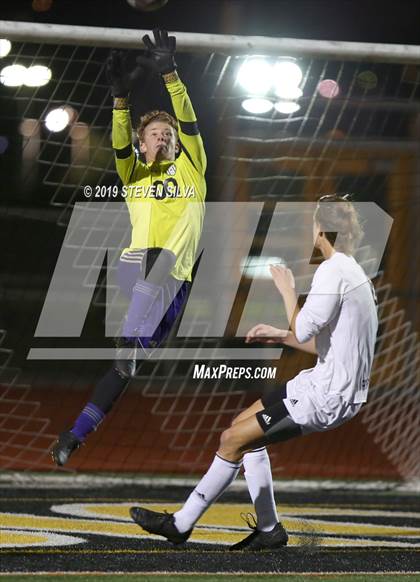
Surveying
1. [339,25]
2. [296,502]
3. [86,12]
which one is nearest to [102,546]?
[296,502]

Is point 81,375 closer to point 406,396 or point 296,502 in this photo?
point 406,396

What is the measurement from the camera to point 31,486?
598 cm

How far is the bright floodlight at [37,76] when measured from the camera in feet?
18.5

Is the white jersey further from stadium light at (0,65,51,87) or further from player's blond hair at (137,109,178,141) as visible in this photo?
stadium light at (0,65,51,87)

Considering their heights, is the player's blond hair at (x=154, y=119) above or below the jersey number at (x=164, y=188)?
above

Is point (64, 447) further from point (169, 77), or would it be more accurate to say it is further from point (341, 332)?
point (169, 77)

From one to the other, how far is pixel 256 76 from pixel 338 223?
315 centimetres

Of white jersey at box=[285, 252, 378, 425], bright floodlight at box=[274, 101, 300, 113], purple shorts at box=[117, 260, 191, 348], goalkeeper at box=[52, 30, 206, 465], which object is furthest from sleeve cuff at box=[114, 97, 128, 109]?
bright floodlight at box=[274, 101, 300, 113]

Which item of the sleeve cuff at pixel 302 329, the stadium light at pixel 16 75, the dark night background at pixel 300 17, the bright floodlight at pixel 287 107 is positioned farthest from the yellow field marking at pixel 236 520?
the dark night background at pixel 300 17

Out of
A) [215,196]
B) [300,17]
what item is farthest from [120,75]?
[300,17]

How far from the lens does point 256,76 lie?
6.55 m

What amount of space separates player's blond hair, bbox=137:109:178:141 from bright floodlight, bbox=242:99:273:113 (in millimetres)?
4454

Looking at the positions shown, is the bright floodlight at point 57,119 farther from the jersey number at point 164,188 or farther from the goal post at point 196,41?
the jersey number at point 164,188

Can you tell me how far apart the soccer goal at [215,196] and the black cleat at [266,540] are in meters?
0.79
